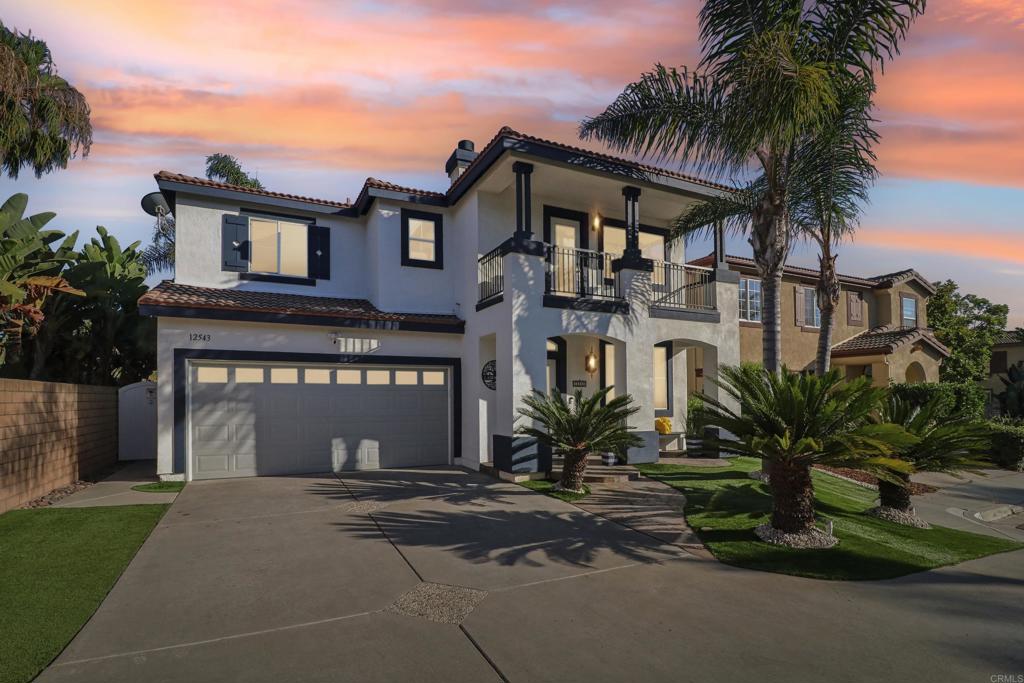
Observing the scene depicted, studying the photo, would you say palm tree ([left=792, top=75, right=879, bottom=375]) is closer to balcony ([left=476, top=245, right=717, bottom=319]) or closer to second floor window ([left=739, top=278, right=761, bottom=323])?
balcony ([left=476, top=245, right=717, bottom=319])

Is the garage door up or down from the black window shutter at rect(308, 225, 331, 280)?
down

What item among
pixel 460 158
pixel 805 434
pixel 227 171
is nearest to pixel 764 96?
pixel 805 434

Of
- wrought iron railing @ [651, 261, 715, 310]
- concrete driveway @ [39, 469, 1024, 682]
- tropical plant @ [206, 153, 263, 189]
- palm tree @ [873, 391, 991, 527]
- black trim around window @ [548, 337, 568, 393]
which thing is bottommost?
concrete driveway @ [39, 469, 1024, 682]

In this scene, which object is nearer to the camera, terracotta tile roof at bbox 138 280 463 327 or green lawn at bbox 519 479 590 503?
green lawn at bbox 519 479 590 503

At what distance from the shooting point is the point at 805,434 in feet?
23.6

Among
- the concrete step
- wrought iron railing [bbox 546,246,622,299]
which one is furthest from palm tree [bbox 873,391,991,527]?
wrought iron railing [bbox 546,246,622,299]

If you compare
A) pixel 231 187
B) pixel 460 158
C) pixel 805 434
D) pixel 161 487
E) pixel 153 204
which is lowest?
pixel 161 487

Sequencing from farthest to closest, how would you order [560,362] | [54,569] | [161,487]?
[560,362]
[161,487]
[54,569]

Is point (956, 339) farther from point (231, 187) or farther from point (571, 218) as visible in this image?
point (231, 187)

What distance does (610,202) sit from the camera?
1540cm

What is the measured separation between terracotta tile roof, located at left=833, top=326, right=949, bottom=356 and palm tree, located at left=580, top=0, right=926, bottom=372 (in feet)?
42.7

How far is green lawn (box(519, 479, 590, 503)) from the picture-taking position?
9.93 metres

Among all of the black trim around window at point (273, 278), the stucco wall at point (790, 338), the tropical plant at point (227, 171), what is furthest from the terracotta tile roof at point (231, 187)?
the stucco wall at point (790, 338)

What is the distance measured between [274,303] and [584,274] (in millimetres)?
7841
